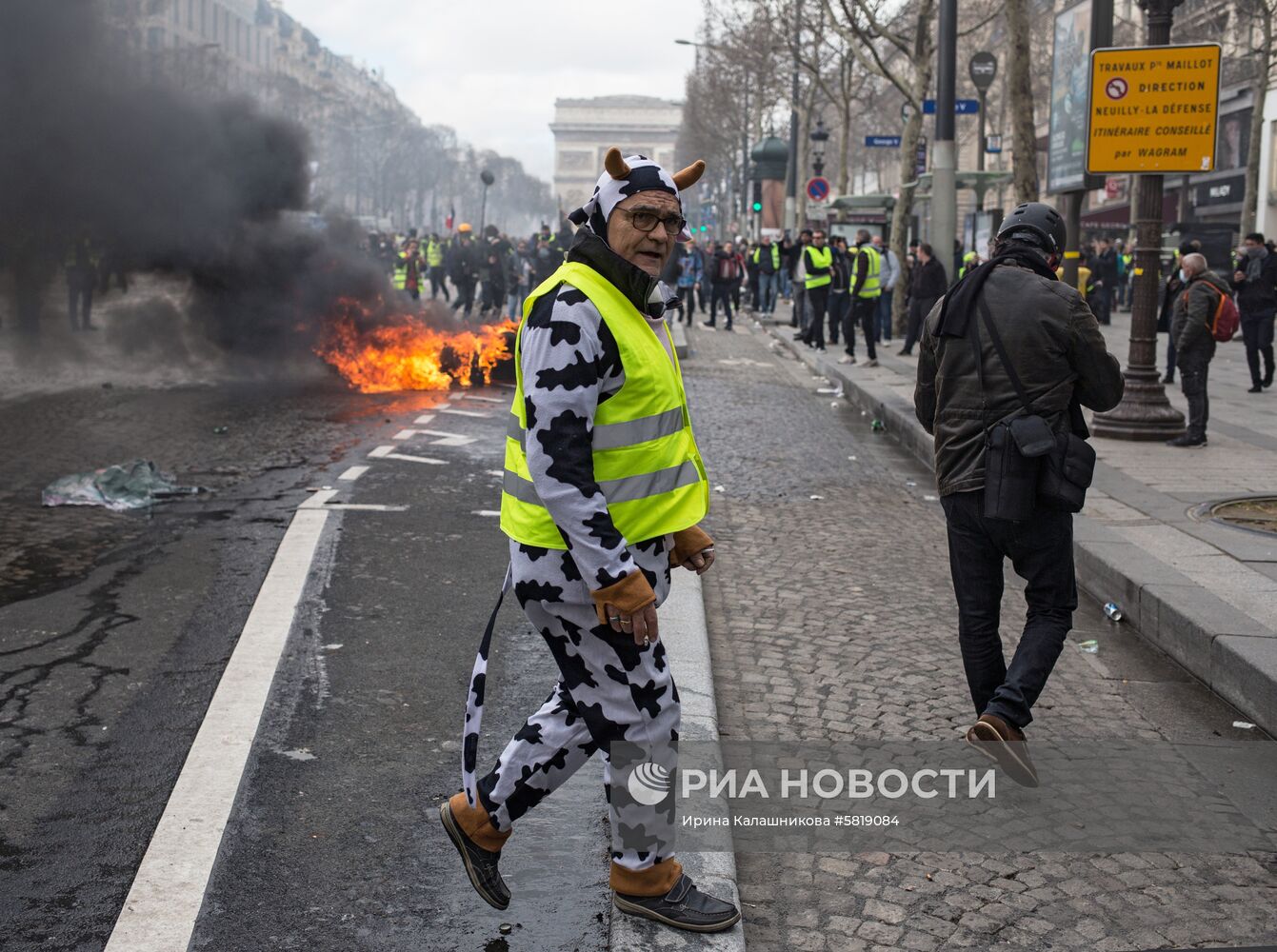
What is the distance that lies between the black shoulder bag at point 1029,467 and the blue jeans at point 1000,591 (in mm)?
64

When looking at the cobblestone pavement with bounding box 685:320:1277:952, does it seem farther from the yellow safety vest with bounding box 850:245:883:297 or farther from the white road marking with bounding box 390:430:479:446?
the yellow safety vest with bounding box 850:245:883:297

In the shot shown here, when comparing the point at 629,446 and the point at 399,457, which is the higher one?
the point at 629,446

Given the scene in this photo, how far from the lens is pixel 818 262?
778 inches

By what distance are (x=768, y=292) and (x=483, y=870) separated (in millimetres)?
27849

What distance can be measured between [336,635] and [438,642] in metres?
0.38

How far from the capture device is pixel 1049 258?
4.34 m

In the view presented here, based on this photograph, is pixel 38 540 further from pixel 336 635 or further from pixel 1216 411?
pixel 1216 411

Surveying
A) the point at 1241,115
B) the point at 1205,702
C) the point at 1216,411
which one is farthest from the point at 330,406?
the point at 1241,115

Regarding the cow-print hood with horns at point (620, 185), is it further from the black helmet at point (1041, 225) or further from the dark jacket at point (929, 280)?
the dark jacket at point (929, 280)

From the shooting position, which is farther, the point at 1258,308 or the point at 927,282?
the point at 927,282

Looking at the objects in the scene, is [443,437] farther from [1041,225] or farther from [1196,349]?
[1041,225]

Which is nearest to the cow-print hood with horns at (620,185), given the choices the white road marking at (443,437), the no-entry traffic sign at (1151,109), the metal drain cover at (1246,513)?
the metal drain cover at (1246,513)

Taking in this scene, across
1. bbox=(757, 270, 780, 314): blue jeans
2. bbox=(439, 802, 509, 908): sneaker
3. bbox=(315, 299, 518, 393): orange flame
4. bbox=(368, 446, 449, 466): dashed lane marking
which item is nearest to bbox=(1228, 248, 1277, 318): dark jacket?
bbox=(315, 299, 518, 393): orange flame

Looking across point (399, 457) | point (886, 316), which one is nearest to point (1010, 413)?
point (399, 457)
